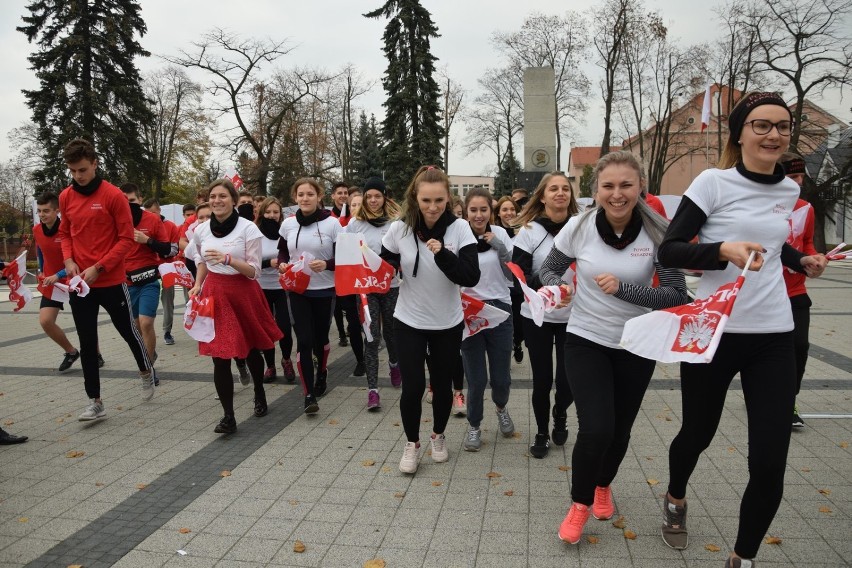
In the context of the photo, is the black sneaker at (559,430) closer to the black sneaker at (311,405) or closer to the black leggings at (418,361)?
the black leggings at (418,361)

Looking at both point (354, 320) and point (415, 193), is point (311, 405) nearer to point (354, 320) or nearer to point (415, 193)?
point (354, 320)

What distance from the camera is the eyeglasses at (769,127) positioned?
8.66 feet

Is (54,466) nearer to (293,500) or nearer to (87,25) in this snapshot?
(293,500)

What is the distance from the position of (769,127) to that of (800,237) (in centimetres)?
207

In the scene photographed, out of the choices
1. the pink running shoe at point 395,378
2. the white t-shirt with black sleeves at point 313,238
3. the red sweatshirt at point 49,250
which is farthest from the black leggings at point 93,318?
the pink running shoe at point 395,378

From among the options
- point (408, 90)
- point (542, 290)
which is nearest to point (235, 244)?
point (542, 290)

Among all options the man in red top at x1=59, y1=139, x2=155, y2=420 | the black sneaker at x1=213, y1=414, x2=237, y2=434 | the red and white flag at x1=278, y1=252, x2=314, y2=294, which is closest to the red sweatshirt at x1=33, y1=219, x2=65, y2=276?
the man in red top at x1=59, y1=139, x2=155, y2=420

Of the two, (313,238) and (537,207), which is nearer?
(537,207)

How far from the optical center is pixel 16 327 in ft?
38.3

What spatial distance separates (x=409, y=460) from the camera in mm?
4285

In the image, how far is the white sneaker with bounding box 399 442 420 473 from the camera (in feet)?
14.0

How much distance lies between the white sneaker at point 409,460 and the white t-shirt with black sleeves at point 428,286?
0.87 meters

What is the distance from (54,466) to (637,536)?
4.10 metres

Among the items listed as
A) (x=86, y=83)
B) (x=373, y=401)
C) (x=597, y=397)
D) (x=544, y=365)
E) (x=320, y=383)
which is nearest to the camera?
(x=597, y=397)
